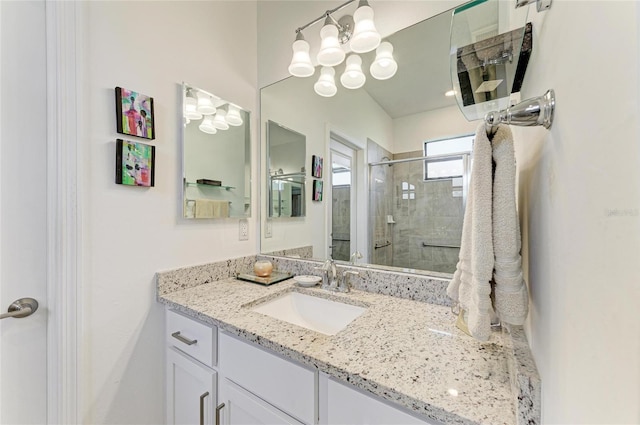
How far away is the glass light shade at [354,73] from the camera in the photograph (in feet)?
4.17

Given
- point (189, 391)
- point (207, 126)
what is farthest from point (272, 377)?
point (207, 126)

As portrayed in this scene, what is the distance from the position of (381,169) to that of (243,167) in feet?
2.64

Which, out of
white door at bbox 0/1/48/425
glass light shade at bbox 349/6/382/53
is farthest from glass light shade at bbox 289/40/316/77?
white door at bbox 0/1/48/425

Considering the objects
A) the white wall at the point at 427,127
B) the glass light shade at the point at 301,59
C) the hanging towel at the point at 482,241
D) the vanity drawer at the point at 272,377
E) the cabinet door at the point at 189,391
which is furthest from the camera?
the glass light shade at the point at 301,59

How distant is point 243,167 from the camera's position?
1.52 metres

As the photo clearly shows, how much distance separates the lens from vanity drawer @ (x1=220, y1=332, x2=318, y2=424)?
69 cm

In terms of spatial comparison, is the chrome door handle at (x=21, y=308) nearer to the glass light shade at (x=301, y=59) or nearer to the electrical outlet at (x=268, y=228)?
the electrical outlet at (x=268, y=228)

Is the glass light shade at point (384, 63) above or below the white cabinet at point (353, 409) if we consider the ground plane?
above

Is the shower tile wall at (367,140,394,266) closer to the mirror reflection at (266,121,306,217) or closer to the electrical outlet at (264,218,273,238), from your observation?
the mirror reflection at (266,121,306,217)

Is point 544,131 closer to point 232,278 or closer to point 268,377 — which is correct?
point 268,377

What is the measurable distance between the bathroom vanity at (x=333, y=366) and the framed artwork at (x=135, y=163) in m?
0.42

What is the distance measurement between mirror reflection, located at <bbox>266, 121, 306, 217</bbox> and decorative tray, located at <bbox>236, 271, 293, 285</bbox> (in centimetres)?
36

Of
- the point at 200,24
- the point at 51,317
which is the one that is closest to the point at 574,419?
the point at 51,317

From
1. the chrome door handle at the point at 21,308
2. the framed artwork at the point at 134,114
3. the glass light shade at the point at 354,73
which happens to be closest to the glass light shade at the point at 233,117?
the framed artwork at the point at 134,114
